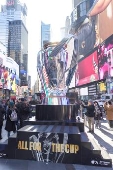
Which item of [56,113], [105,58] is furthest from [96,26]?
[56,113]

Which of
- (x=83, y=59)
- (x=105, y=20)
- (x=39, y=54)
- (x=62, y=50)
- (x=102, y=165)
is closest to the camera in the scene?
(x=102, y=165)

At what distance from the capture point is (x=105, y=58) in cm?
4703

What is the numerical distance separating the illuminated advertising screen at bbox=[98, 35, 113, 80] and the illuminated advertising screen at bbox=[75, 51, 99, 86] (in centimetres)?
297

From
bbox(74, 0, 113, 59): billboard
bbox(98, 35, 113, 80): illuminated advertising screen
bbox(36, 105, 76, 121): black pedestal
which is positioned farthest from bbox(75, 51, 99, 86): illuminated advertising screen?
bbox(36, 105, 76, 121): black pedestal

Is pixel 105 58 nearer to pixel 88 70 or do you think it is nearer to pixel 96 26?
pixel 96 26

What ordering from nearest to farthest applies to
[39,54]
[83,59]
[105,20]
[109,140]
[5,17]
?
[109,140] → [39,54] → [105,20] → [83,59] → [5,17]

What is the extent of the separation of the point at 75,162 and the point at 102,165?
2.35 feet

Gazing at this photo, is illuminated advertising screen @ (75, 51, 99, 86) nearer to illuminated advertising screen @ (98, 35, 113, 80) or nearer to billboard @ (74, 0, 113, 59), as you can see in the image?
billboard @ (74, 0, 113, 59)

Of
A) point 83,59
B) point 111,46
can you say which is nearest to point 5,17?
point 83,59

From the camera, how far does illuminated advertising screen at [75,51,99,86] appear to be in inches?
2140

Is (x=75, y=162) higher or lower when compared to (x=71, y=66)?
lower

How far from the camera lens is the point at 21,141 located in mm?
6855

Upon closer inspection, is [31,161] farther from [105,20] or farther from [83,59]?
[83,59]

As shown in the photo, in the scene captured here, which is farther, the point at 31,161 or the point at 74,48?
the point at 74,48
